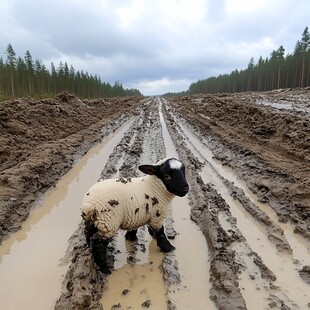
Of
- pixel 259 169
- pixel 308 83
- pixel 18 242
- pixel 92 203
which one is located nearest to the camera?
pixel 92 203

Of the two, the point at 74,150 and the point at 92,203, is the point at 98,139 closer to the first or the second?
the point at 74,150

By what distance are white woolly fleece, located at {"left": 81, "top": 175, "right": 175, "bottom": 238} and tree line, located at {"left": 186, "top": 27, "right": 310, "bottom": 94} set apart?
55.3 m

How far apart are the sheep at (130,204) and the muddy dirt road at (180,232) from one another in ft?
0.88

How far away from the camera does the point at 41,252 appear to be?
4.26m

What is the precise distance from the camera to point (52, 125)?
12711mm

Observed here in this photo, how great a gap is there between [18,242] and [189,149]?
671cm

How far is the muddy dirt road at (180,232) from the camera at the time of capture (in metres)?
3.41

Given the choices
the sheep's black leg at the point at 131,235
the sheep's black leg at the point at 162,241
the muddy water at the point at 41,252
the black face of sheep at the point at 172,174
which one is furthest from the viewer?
the sheep's black leg at the point at 131,235

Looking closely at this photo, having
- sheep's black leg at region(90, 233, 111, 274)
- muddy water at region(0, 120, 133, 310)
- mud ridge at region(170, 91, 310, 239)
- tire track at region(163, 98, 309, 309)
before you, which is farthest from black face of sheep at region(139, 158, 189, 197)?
mud ridge at region(170, 91, 310, 239)

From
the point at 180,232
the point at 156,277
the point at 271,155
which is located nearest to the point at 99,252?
the point at 156,277

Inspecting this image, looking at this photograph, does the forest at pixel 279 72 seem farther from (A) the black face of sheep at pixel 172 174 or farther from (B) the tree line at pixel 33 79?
(A) the black face of sheep at pixel 172 174

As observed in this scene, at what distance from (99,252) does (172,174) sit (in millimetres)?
1378

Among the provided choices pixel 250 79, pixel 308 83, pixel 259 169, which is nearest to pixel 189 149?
pixel 259 169

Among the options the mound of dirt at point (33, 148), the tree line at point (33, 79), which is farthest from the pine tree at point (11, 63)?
the mound of dirt at point (33, 148)
